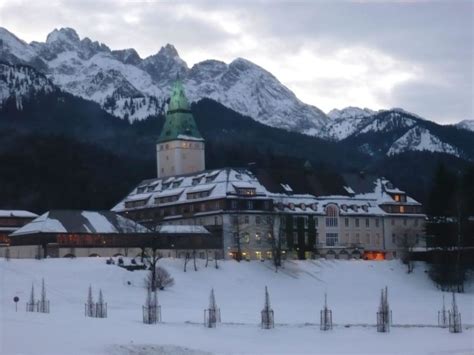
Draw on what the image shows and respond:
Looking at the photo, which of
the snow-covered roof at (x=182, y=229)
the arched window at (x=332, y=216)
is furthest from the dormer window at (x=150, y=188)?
the arched window at (x=332, y=216)

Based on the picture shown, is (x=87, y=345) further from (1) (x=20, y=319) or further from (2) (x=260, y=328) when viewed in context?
(2) (x=260, y=328)

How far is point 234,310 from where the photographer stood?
75562 mm

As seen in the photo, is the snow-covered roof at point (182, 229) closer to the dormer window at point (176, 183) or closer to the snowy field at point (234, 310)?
the snowy field at point (234, 310)

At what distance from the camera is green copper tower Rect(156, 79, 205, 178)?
543ft

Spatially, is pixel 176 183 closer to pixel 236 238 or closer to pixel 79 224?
pixel 236 238

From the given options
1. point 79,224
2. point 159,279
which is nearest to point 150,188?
point 79,224

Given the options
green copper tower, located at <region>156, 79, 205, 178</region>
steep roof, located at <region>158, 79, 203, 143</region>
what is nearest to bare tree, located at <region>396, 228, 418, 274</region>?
green copper tower, located at <region>156, 79, 205, 178</region>

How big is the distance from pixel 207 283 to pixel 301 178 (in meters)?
50.5

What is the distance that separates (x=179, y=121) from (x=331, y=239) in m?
44.0

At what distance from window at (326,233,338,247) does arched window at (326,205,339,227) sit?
141 centimetres

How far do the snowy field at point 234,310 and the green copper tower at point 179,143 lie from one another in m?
58.9

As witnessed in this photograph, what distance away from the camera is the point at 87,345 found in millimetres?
42656

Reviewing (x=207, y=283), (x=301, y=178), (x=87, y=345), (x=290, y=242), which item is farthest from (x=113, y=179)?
(x=87, y=345)

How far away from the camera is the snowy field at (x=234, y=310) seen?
4650cm
